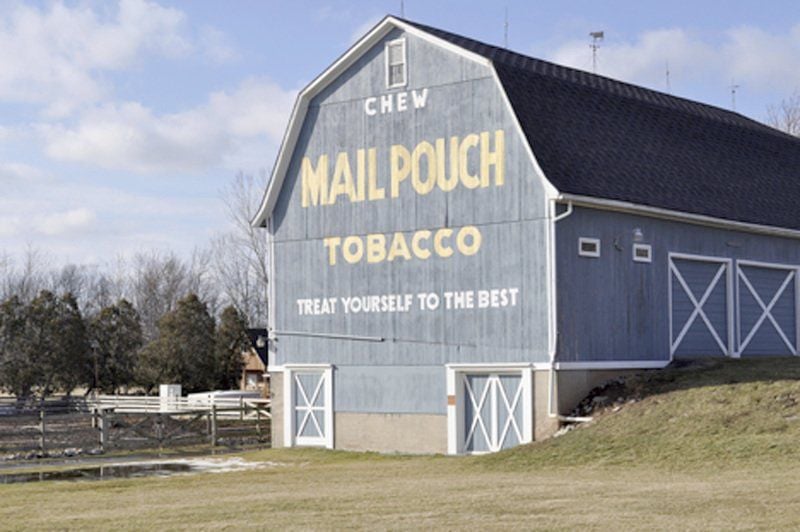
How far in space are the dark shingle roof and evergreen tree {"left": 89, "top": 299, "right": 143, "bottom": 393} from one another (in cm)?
3477

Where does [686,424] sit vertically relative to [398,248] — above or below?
below

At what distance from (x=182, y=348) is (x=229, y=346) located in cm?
275

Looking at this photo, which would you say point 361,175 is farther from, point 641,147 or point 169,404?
point 169,404

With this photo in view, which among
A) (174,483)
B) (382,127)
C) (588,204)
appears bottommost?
(174,483)

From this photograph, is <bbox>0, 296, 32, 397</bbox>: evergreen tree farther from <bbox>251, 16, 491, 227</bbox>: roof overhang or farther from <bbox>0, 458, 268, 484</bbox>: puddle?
<bbox>0, 458, 268, 484</bbox>: puddle

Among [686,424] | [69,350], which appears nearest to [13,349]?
[69,350]

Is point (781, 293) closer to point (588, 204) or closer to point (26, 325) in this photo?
point (588, 204)

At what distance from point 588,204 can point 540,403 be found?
4201 mm

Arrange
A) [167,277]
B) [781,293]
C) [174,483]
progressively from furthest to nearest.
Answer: [167,277] < [781,293] < [174,483]

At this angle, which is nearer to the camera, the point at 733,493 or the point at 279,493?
the point at 733,493

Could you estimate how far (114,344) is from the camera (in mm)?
60812

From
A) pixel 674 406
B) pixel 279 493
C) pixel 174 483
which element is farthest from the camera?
pixel 674 406

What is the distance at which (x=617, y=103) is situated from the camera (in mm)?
29984

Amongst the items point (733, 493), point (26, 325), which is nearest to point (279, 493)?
point (733, 493)
